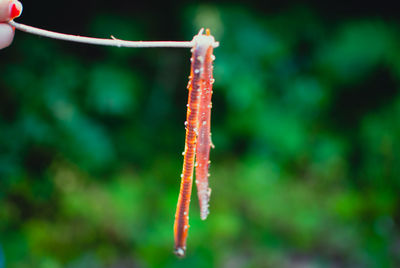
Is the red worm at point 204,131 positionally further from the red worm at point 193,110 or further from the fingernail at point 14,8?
the fingernail at point 14,8

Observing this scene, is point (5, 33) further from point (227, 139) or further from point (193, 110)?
point (227, 139)

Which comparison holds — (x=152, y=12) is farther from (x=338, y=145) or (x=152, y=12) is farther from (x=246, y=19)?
(x=338, y=145)

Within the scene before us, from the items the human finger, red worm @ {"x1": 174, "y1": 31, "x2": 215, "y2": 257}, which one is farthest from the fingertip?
red worm @ {"x1": 174, "y1": 31, "x2": 215, "y2": 257}

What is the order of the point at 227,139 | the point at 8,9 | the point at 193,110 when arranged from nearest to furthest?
the point at 193,110 < the point at 8,9 < the point at 227,139

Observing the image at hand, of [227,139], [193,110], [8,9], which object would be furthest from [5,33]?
[227,139]

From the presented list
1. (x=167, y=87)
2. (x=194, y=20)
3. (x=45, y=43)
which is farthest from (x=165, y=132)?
(x=45, y=43)

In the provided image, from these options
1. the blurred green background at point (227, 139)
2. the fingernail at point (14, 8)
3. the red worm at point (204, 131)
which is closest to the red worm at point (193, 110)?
the red worm at point (204, 131)

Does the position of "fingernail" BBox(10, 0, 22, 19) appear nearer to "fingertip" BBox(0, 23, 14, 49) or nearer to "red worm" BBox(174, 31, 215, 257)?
"fingertip" BBox(0, 23, 14, 49)
